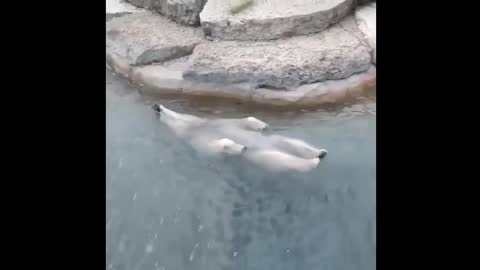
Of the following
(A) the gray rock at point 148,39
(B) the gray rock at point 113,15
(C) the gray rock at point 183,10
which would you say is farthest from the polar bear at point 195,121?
(B) the gray rock at point 113,15

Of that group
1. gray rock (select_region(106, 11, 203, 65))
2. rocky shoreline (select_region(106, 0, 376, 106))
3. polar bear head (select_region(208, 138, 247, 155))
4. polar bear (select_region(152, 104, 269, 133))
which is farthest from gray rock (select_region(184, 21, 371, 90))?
polar bear head (select_region(208, 138, 247, 155))

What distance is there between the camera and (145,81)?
251 inches

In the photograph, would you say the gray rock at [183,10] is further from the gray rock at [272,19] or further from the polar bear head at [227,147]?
the polar bear head at [227,147]

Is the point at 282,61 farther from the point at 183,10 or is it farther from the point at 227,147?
the point at 183,10

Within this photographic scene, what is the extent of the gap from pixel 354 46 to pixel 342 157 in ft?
5.40

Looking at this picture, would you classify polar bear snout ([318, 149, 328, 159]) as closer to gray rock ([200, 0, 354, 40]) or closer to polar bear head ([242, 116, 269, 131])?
polar bear head ([242, 116, 269, 131])

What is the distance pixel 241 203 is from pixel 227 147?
0.74 m

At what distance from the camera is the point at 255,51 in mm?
6211

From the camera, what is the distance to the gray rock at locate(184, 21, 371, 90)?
5.97 meters

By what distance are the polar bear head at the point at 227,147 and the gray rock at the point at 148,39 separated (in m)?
1.73

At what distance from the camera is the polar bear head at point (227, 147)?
5184 millimetres

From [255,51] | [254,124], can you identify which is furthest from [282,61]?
[254,124]

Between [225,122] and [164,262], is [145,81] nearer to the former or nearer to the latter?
[225,122]

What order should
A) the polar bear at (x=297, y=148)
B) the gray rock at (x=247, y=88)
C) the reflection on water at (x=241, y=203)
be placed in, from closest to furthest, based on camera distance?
the reflection on water at (x=241, y=203)
the polar bear at (x=297, y=148)
the gray rock at (x=247, y=88)
